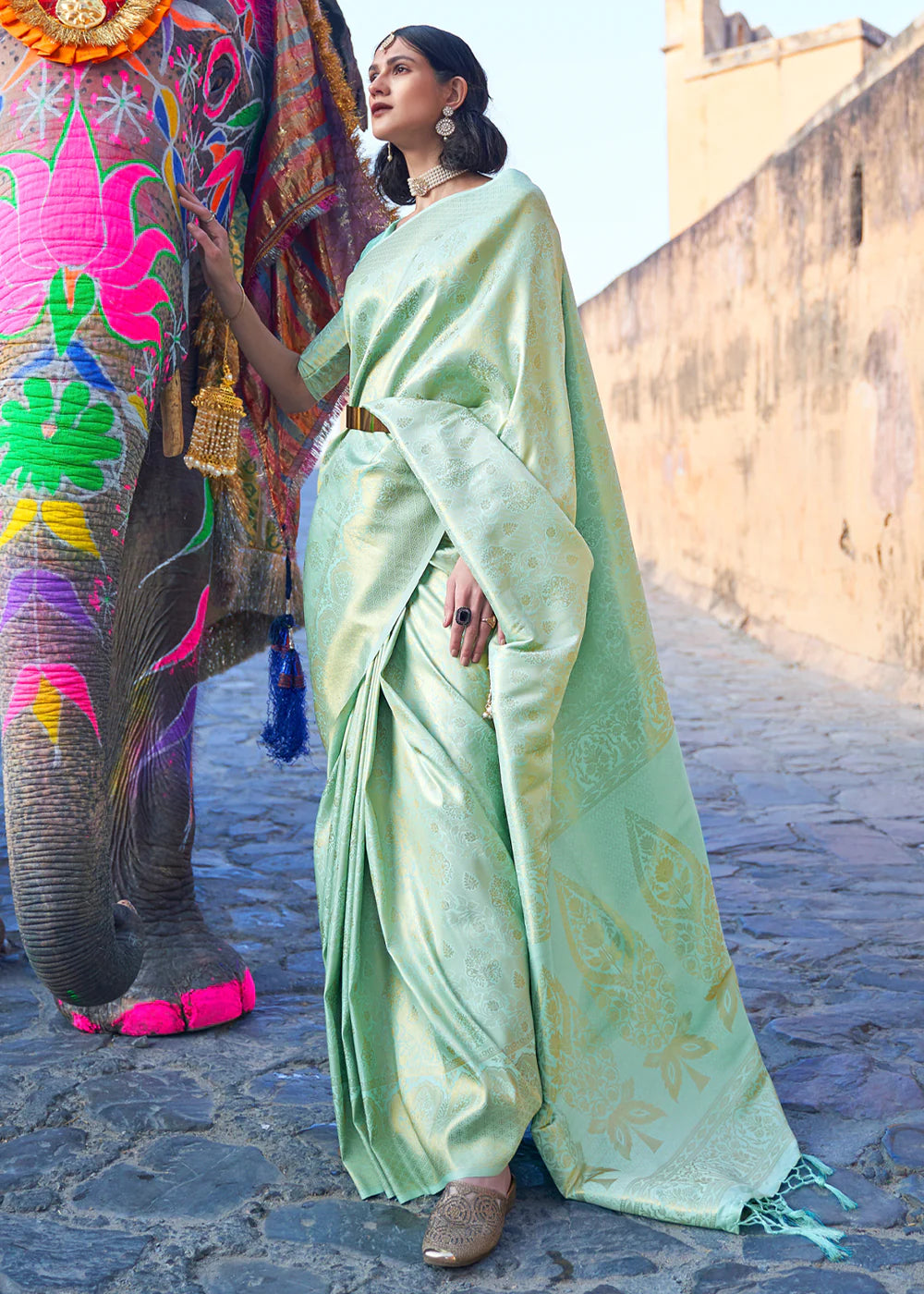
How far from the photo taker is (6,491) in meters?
2.28

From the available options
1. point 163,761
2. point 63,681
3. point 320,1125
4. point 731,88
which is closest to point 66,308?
point 63,681

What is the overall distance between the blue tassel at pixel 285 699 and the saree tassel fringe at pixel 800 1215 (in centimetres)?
145

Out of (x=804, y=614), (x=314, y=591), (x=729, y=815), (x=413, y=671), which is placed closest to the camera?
(x=413, y=671)

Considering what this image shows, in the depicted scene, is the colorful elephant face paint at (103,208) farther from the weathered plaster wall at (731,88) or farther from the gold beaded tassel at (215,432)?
the weathered plaster wall at (731,88)

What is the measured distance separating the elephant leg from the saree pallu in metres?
0.60

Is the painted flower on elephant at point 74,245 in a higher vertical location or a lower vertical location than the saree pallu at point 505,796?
higher

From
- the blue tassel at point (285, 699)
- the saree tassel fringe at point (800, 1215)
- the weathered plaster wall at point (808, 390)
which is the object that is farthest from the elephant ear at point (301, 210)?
the weathered plaster wall at point (808, 390)

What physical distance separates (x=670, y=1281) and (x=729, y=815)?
3051mm

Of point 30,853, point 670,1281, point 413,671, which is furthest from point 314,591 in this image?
point 670,1281

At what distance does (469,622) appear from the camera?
224 centimetres

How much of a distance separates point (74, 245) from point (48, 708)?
2.59 ft

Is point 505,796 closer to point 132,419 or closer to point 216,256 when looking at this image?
point 132,419

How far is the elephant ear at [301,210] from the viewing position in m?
2.99

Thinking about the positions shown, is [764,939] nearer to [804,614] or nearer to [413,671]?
[413,671]
